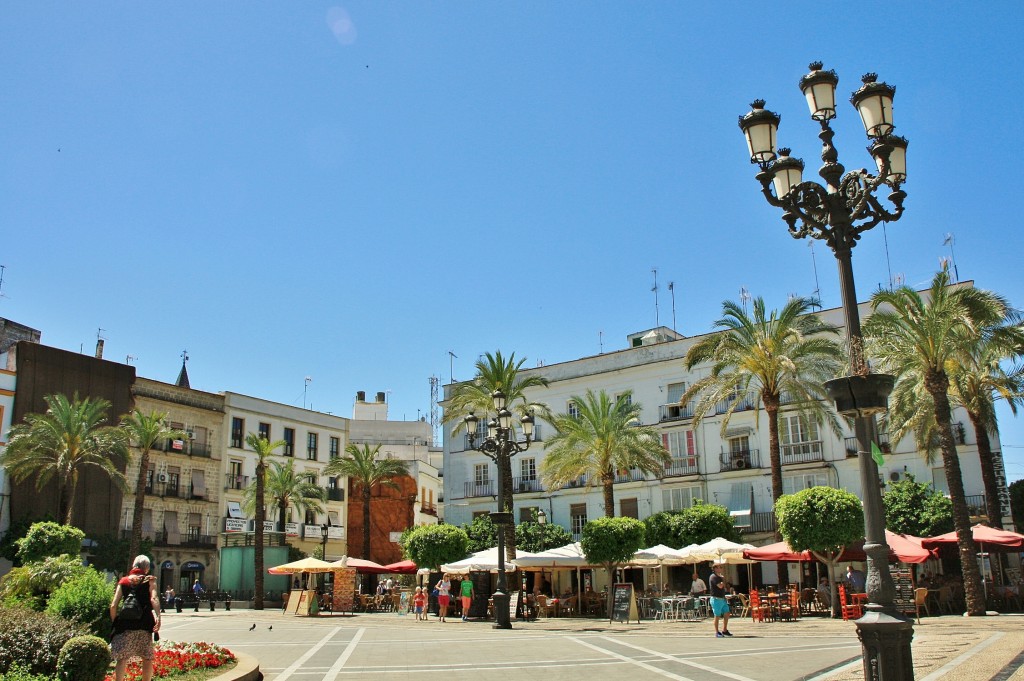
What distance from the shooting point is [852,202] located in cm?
899

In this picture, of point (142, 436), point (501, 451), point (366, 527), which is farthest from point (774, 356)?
point (142, 436)

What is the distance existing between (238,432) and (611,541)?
111 feet

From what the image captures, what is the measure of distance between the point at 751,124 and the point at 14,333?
168 feet

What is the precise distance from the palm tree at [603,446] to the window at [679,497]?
431cm

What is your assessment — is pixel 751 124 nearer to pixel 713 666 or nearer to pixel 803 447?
pixel 713 666

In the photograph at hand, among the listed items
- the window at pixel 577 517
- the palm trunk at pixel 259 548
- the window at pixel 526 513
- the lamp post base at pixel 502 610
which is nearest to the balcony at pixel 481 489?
the window at pixel 526 513

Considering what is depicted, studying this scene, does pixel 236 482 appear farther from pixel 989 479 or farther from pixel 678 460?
pixel 989 479

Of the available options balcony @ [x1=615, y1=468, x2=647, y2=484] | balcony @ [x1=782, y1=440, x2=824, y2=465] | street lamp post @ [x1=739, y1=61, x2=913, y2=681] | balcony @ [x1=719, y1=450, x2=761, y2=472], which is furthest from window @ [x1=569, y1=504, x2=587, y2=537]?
street lamp post @ [x1=739, y1=61, x2=913, y2=681]

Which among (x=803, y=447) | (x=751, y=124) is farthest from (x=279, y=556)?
(x=751, y=124)

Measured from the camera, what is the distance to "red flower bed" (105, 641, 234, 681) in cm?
1013

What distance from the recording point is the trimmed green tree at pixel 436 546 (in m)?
30.1

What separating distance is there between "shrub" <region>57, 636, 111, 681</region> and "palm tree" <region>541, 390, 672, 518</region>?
26949 millimetres

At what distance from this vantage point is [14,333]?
49.5 m

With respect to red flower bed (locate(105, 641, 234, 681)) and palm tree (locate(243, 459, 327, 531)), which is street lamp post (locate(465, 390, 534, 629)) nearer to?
red flower bed (locate(105, 641, 234, 681))
